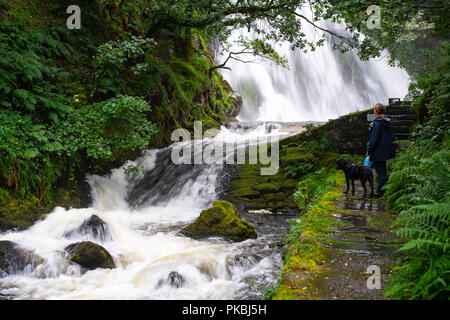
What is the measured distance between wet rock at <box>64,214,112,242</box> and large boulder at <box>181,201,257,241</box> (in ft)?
4.92

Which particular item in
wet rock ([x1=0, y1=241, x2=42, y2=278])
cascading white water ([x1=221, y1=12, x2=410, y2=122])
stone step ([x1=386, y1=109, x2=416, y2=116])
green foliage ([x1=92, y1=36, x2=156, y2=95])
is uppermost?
cascading white water ([x1=221, y1=12, x2=410, y2=122])

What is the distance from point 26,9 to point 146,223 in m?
6.84

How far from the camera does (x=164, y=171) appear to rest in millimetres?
10484

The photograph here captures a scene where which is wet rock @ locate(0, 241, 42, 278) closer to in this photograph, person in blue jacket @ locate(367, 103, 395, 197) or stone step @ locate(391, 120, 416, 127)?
person in blue jacket @ locate(367, 103, 395, 197)

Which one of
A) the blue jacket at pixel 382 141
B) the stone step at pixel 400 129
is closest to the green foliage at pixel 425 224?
the blue jacket at pixel 382 141

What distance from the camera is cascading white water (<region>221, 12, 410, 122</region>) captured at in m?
26.5

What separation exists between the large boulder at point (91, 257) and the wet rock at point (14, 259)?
0.56 m

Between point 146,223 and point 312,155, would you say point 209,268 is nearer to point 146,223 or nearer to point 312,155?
point 146,223

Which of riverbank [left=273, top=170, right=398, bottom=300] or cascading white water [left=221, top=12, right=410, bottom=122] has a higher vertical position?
cascading white water [left=221, top=12, right=410, bottom=122]

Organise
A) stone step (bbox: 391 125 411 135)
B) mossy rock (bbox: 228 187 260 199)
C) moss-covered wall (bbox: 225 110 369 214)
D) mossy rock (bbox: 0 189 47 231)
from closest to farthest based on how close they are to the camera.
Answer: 1. mossy rock (bbox: 0 189 47 231)
2. moss-covered wall (bbox: 225 110 369 214)
3. mossy rock (bbox: 228 187 260 199)
4. stone step (bbox: 391 125 411 135)

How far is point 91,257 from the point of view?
16.3ft

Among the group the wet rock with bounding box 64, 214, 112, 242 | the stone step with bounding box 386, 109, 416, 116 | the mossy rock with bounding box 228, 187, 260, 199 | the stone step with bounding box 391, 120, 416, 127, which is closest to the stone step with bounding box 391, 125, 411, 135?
the stone step with bounding box 391, 120, 416, 127

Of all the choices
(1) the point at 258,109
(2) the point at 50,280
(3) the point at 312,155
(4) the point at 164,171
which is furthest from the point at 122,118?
(1) the point at 258,109

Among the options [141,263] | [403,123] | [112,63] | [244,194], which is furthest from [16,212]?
[403,123]
